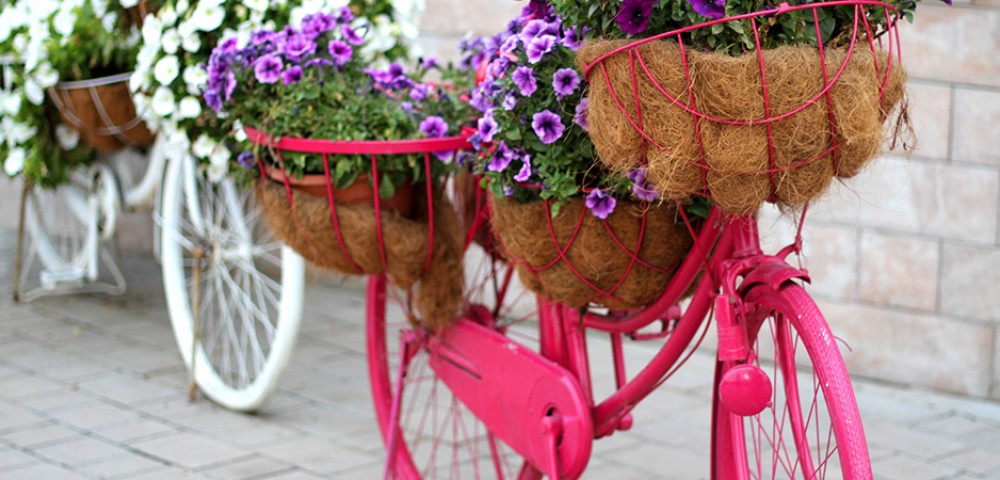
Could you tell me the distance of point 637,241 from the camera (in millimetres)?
2117

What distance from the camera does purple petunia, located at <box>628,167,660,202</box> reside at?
1.91 metres

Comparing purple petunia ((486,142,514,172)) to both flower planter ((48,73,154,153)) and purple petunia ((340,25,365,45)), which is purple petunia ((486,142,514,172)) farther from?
flower planter ((48,73,154,153))

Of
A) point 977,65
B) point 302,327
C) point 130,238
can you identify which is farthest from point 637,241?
point 130,238

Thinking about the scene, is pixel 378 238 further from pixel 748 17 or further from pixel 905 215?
pixel 905 215

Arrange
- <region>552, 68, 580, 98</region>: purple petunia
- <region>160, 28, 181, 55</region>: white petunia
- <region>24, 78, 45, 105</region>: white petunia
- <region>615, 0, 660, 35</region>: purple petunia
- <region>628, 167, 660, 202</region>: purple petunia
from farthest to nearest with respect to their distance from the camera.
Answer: <region>24, 78, 45, 105</region>: white petunia < <region>160, 28, 181, 55</region>: white petunia < <region>552, 68, 580, 98</region>: purple petunia < <region>628, 167, 660, 202</region>: purple petunia < <region>615, 0, 660, 35</region>: purple petunia

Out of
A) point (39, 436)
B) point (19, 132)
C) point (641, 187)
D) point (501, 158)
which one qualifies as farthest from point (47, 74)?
point (641, 187)

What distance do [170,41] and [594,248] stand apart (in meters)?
1.68

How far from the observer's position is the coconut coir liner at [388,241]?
268 centimetres

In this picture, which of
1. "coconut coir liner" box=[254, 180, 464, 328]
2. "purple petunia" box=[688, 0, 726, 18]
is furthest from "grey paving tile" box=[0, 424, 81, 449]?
"purple petunia" box=[688, 0, 726, 18]

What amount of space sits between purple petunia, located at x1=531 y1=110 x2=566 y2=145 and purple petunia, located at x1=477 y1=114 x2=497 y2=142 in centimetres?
14

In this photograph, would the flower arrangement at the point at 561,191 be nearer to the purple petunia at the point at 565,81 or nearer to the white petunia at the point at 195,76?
the purple petunia at the point at 565,81

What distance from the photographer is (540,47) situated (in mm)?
2047

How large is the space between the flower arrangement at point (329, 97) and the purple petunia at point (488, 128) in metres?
0.42

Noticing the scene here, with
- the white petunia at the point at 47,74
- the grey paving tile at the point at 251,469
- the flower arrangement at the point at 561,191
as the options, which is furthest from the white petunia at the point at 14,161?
the flower arrangement at the point at 561,191
